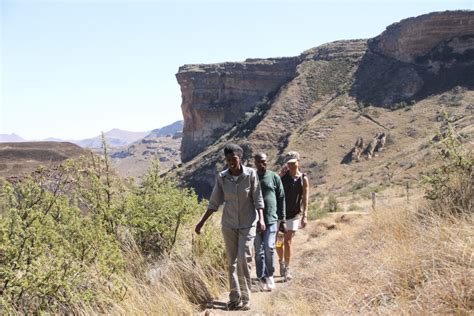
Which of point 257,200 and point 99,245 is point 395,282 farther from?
point 99,245

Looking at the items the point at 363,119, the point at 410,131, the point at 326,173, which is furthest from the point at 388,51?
the point at 326,173

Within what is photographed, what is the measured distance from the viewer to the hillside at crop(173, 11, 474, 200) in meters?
32.5

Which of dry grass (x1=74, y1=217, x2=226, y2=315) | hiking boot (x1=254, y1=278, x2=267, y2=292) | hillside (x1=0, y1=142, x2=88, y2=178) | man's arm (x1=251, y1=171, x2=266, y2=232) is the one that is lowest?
hiking boot (x1=254, y1=278, x2=267, y2=292)

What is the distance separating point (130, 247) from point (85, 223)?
863 mm

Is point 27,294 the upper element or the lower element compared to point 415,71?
lower

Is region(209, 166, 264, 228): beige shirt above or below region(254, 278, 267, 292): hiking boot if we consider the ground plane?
above

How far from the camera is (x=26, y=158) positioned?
19422mm

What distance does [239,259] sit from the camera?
15.2 feet

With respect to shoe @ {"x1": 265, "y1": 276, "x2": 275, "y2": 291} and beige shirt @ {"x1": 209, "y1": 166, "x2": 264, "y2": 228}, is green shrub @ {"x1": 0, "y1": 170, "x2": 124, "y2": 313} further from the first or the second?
shoe @ {"x1": 265, "y1": 276, "x2": 275, "y2": 291}

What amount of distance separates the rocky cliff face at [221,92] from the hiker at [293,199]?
51708 millimetres

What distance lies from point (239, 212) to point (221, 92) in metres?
59.2

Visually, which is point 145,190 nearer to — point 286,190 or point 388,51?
point 286,190

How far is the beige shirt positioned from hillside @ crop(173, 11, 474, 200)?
823 inches

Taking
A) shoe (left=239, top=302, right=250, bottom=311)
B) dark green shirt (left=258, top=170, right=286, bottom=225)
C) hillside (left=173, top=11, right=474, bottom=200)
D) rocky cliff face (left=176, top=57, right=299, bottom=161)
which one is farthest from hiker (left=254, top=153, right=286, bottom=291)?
rocky cliff face (left=176, top=57, right=299, bottom=161)
